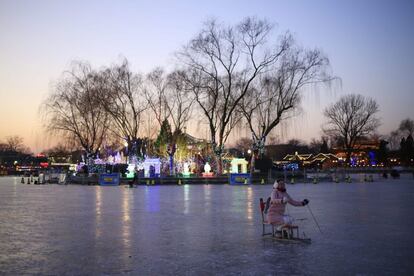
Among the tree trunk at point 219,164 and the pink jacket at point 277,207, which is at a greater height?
the tree trunk at point 219,164

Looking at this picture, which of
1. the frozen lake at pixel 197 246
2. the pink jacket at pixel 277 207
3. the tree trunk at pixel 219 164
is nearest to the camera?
the frozen lake at pixel 197 246

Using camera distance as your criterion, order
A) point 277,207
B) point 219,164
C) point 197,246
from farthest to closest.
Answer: point 219,164, point 277,207, point 197,246

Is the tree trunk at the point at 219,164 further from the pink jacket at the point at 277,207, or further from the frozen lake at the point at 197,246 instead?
the pink jacket at the point at 277,207

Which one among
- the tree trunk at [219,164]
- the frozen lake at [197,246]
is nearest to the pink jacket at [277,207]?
the frozen lake at [197,246]

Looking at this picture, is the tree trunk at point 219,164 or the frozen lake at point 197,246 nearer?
the frozen lake at point 197,246

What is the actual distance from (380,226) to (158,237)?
5982 mm

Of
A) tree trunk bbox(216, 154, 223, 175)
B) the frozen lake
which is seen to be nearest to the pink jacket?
the frozen lake

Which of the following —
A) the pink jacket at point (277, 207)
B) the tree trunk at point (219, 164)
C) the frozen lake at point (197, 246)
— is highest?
the tree trunk at point (219, 164)

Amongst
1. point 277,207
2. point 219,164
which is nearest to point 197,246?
point 277,207

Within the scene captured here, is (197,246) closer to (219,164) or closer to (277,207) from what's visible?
(277,207)

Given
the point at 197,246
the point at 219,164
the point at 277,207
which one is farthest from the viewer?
the point at 219,164

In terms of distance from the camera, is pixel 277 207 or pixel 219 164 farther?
pixel 219 164

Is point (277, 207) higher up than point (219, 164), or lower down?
lower down

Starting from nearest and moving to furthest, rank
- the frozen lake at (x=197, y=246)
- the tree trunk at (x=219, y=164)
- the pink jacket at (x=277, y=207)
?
the frozen lake at (x=197, y=246), the pink jacket at (x=277, y=207), the tree trunk at (x=219, y=164)
